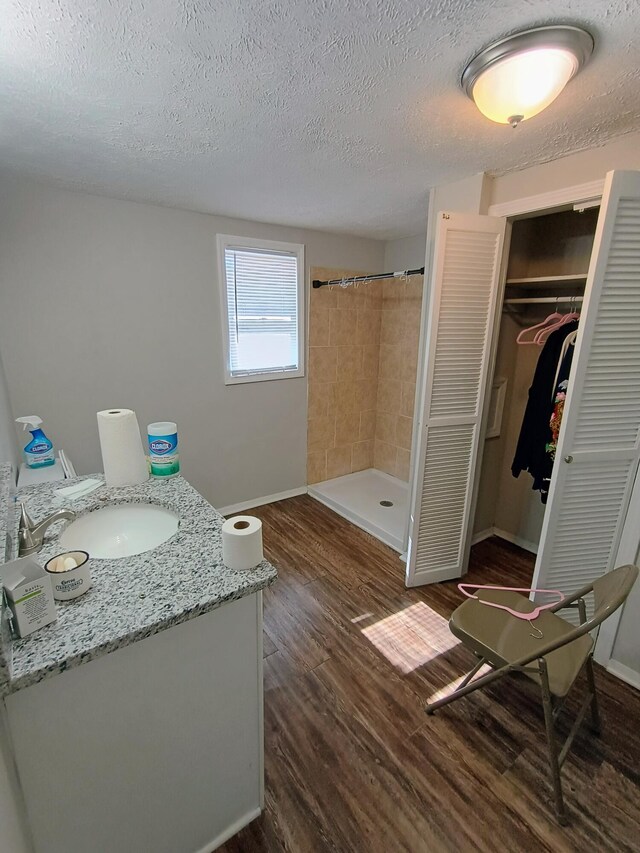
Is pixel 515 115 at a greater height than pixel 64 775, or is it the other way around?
pixel 515 115

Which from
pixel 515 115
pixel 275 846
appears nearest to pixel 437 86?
pixel 515 115

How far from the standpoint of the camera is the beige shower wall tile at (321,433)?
11.4ft

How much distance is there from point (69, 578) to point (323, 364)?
2.71m

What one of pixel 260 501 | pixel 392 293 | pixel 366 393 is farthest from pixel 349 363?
pixel 260 501

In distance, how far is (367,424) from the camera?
12.6 feet

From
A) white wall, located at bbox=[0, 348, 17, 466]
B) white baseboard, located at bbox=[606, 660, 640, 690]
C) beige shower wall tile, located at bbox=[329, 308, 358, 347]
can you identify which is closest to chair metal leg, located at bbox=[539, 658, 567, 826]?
white baseboard, located at bbox=[606, 660, 640, 690]

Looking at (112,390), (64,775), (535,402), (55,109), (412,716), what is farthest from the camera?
(112,390)

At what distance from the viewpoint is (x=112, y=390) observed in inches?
96.1

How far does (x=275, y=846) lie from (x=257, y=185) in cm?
267

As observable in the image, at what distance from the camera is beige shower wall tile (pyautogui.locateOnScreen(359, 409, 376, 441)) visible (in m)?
3.79

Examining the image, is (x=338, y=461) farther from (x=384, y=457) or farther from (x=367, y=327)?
(x=367, y=327)

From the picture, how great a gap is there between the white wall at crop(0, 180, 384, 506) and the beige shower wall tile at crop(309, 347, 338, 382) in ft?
0.95

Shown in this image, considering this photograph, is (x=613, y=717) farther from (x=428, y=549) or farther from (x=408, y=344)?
(x=408, y=344)

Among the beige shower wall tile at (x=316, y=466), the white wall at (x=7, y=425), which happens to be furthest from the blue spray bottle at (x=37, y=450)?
the beige shower wall tile at (x=316, y=466)
